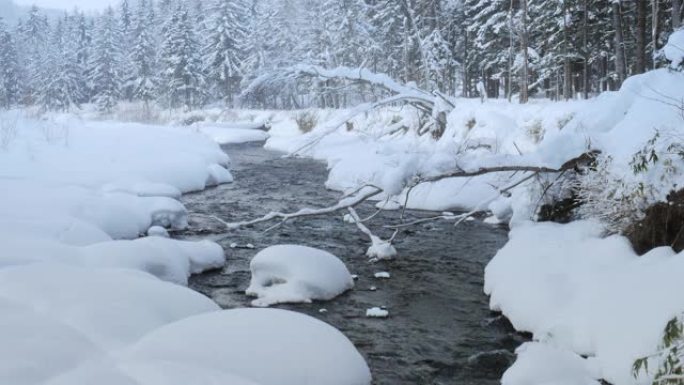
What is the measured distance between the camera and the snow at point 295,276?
7.08m

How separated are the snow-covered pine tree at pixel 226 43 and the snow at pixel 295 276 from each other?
44.7 metres

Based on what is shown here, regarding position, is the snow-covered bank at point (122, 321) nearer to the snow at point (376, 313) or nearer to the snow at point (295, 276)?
the snow at point (295, 276)

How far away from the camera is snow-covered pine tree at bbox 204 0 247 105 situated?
5144cm

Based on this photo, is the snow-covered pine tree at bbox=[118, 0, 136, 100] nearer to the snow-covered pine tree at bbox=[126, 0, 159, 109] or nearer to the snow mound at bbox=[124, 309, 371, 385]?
the snow-covered pine tree at bbox=[126, 0, 159, 109]

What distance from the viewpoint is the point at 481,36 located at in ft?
109

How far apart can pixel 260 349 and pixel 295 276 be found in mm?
3075

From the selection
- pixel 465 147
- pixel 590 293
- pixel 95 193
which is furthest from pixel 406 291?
pixel 95 193

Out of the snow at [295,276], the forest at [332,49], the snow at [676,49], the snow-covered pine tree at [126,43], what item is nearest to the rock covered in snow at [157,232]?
the snow at [295,276]

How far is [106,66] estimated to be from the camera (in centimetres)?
5912

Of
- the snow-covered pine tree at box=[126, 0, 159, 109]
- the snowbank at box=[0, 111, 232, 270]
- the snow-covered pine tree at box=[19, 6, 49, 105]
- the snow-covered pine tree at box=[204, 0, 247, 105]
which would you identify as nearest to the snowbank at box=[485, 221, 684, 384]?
the snowbank at box=[0, 111, 232, 270]

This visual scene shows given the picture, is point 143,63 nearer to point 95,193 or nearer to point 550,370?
point 95,193

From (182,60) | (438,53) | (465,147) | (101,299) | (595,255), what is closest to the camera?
(101,299)

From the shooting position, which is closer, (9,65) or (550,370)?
(550,370)

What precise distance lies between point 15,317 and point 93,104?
63013 mm
